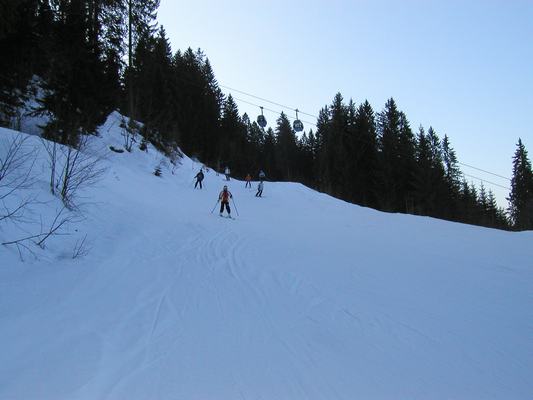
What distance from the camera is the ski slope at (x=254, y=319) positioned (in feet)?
11.2

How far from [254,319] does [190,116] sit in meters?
53.6

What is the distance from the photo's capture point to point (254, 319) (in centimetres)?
499

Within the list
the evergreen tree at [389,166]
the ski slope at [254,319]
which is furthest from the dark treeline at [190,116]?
the ski slope at [254,319]

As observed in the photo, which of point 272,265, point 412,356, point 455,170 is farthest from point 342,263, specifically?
point 455,170

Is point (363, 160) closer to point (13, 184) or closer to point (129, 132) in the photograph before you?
point (129, 132)

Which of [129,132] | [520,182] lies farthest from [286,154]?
[129,132]

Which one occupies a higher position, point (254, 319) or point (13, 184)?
point (13, 184)

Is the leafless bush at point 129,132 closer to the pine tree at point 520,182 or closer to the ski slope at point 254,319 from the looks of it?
the ski slope at point 254,319

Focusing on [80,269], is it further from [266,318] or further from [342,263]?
[342,263]

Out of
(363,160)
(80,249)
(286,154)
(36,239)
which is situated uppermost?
(286,154)

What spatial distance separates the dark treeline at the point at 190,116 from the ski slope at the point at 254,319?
8.38m

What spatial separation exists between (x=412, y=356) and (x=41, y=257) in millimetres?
6341

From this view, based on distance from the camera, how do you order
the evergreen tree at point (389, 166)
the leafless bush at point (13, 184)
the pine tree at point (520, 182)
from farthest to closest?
the pine tree at point (520, 182)
the evergreen tree at point (389, 166)
the leafless bush at point (13, 184)

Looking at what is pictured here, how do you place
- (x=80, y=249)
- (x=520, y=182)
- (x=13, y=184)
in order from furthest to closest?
(x=520, y=182) < (x=13, y=184) < (x=80, y=249)
